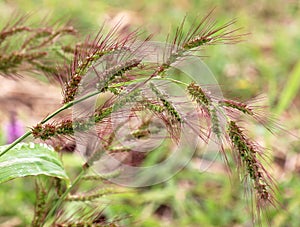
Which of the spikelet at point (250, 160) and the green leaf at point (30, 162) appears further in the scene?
the green leaf at point (30, 162)

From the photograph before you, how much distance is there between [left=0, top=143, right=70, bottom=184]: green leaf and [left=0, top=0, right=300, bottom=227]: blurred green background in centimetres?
20

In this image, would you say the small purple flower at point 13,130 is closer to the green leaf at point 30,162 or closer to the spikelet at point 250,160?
the green leaf at point 30,162

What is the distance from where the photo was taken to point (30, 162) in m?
1.18

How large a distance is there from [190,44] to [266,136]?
1.34 meters

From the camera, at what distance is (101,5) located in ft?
12.0

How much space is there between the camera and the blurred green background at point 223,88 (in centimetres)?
205

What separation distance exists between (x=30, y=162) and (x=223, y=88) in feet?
4.00

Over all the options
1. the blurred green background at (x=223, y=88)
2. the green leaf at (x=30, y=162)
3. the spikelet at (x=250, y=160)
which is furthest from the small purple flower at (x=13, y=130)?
the spikelet at (x=250, y=160)

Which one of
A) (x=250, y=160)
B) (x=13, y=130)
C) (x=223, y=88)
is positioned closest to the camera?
(x=250, y=160)

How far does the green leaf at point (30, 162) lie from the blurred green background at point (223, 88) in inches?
7.9

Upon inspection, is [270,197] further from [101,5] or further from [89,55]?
[101,5]

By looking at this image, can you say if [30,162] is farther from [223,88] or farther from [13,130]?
[223,88]

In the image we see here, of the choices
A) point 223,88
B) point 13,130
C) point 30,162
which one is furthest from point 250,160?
point 223,88

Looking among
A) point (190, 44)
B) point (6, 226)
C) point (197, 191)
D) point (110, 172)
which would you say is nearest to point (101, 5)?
point (197, 191)
